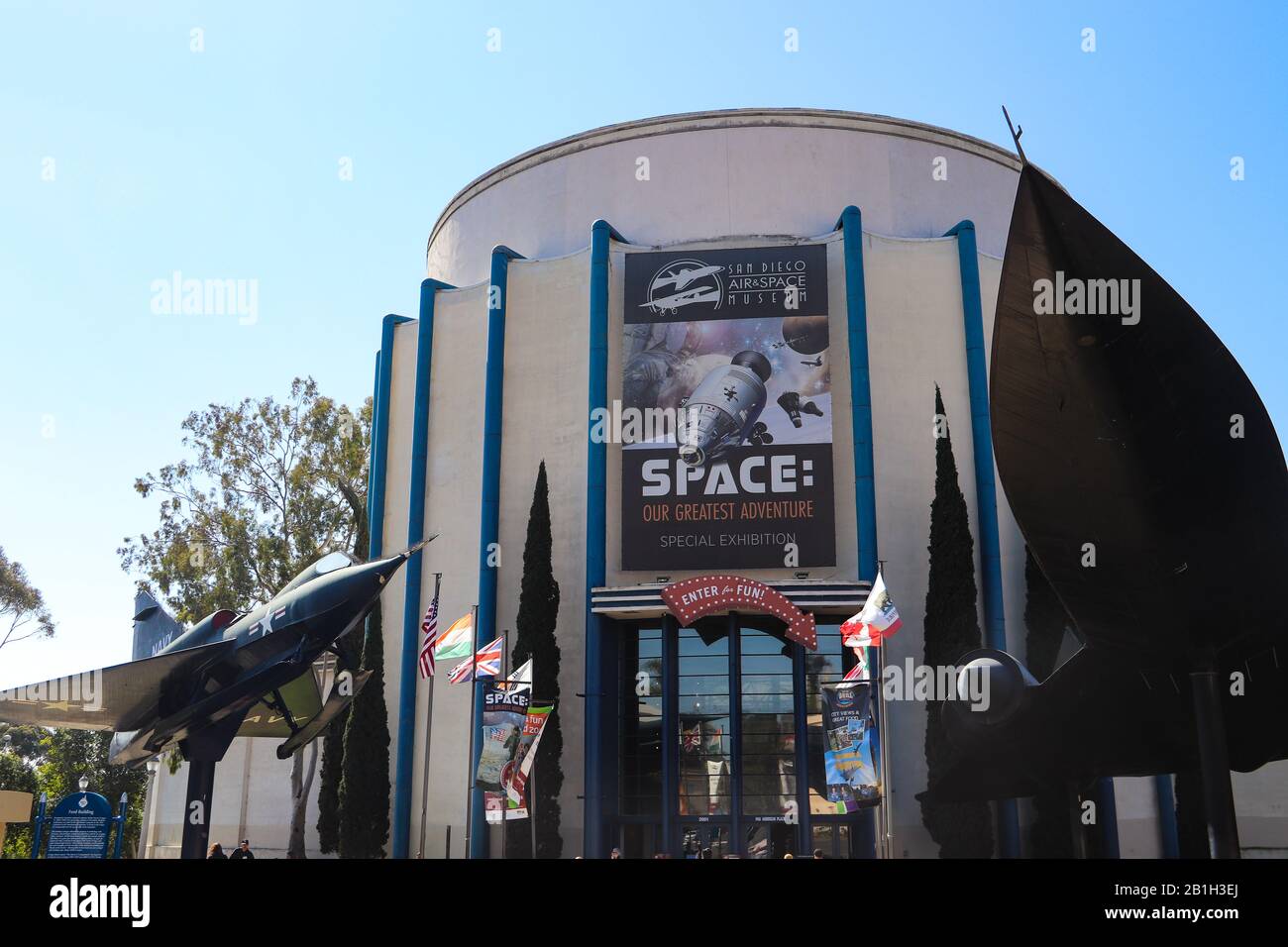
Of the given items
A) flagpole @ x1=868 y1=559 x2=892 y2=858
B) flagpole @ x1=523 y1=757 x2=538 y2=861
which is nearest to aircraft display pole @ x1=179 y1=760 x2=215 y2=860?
flagpole @ x1=523 y1=757 x2=538 y2=861

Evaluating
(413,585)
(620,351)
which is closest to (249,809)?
(413,585)

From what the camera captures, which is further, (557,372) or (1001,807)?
(557,372)

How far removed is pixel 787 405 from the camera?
29234 mm

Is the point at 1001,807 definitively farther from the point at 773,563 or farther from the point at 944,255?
the point at 944,255

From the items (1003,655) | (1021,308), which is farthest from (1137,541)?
(1003,655)

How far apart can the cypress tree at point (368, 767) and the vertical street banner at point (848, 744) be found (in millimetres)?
13132

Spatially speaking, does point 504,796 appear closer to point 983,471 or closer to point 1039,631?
point 1039,631

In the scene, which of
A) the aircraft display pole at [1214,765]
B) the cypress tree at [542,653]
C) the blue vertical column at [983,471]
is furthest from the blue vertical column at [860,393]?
the aircraft display pole at [1214,765]

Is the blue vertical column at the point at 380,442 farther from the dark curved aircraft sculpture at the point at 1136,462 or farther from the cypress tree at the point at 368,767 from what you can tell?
the dark curved aircraft sculpture at the point at 1136,462

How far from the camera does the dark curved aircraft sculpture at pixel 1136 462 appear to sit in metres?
10.1

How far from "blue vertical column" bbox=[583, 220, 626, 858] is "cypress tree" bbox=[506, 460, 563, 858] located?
84 centimetres

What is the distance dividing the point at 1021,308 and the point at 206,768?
1707 cm

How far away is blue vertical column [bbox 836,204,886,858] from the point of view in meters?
27.7

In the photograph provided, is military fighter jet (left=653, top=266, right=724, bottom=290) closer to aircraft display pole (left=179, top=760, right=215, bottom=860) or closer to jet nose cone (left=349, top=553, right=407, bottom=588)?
jet nose cone (left=349, top=553, right=407, bottom=588)
